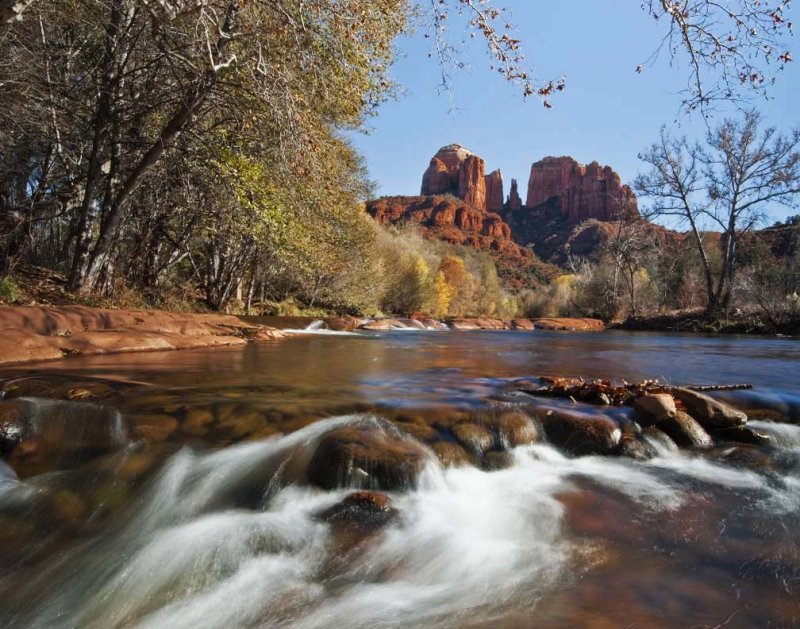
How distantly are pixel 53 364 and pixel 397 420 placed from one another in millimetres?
5329

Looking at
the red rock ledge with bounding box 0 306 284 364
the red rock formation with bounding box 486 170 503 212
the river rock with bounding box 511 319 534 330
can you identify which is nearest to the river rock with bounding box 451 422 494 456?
the red rock ledge with bounding box 0 306 284 364

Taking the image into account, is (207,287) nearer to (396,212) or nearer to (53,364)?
(53,364)

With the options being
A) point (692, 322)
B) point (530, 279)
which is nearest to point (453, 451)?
point (692, 322)

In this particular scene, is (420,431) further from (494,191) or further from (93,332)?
(494,191)

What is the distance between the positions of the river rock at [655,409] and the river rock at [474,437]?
1.61m

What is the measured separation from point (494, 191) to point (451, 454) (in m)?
165

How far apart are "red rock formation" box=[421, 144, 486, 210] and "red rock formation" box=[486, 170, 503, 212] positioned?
2215 millimetres

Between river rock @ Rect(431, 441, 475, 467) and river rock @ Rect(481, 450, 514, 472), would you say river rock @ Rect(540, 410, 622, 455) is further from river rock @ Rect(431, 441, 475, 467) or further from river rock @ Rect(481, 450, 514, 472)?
river rock @ Rect(431, 441, 475, 467)

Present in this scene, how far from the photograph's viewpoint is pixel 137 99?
35.3ft

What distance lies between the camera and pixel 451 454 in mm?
3869

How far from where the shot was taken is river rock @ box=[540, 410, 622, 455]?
4176mm

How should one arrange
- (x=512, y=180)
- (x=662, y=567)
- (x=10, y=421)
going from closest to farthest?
(x=662, y=567) < (x=10, y=421) < (x=512, y=180)

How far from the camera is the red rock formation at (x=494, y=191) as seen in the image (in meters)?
158

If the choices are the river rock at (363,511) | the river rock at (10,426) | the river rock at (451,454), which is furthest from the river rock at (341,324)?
the river rock at (363,511)
